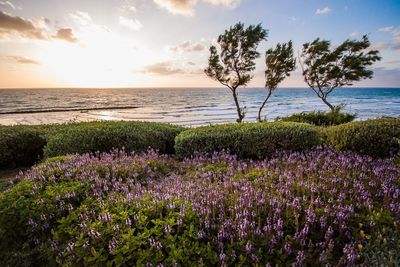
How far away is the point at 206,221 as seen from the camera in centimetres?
363

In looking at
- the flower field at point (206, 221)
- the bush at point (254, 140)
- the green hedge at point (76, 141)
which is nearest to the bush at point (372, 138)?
the bush at point (254, 140)

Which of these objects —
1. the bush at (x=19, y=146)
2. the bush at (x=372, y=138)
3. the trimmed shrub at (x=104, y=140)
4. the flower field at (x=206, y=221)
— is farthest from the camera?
the bush at (x=19, y=146)

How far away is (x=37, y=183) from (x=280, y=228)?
15.0 feet

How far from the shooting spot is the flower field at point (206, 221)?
3246mm

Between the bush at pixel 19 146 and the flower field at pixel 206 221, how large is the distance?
17.3 feet

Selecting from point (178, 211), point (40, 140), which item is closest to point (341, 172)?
point (178, 211)

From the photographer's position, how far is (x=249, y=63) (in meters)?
23.4

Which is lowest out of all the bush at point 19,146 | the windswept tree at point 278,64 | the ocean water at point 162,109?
the ocean water at point 162,109

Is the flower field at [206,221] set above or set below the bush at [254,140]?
below

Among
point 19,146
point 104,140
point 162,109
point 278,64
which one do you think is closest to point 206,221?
point 104,140

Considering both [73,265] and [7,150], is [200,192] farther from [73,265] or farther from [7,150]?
[7,150]

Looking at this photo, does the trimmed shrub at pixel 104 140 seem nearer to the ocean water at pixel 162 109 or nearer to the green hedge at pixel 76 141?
the green hedge at pixel 76 141

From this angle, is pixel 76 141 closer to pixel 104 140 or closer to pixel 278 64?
pixel 104 140

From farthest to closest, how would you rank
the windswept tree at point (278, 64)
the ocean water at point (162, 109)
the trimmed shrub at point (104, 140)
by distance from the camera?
1. the ocean water at point (162, 109)
2. the windswept tree at point (278, 64)
3. the trimmed shrub at point (104, 140)
